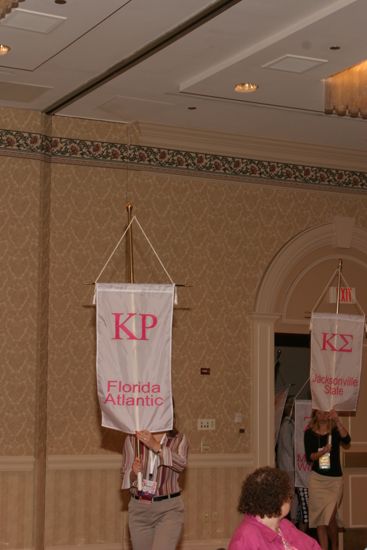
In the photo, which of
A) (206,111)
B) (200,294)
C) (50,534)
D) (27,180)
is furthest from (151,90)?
(50,534)

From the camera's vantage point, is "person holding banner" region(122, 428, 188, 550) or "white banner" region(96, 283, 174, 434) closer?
"person holding banner" region(122, 428, 188, 550)

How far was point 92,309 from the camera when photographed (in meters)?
9.96

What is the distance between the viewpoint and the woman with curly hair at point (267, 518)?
5.14 metres

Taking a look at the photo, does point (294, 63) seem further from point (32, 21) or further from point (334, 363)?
point (334, 363)

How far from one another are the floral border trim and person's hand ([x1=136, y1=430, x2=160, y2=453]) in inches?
133

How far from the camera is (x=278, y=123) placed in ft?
33.3

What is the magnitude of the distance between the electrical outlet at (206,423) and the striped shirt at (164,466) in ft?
9.39

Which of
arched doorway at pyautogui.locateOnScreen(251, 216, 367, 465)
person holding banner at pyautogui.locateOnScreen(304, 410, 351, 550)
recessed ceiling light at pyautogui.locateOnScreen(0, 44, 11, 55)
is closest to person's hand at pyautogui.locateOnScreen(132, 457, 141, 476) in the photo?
person holding banner at pyautogui.locateOnScreen(304, 410, 351, 550)

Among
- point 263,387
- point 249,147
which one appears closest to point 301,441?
point 263,387

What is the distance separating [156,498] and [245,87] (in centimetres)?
364

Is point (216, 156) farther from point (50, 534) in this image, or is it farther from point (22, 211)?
point (50, 534)

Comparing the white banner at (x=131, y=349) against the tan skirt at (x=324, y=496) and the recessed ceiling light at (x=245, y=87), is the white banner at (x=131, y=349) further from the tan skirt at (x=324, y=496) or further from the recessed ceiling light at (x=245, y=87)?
the tan skirt at (x=324, y=496)

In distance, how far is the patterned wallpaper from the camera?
380 inches

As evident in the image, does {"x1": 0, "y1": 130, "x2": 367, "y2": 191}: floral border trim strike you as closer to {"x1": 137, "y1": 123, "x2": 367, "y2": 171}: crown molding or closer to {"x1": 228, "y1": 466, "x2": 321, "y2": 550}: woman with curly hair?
{"x1": 137, "y1": 123, "x2": 367, "y2": 171}: crown molding
